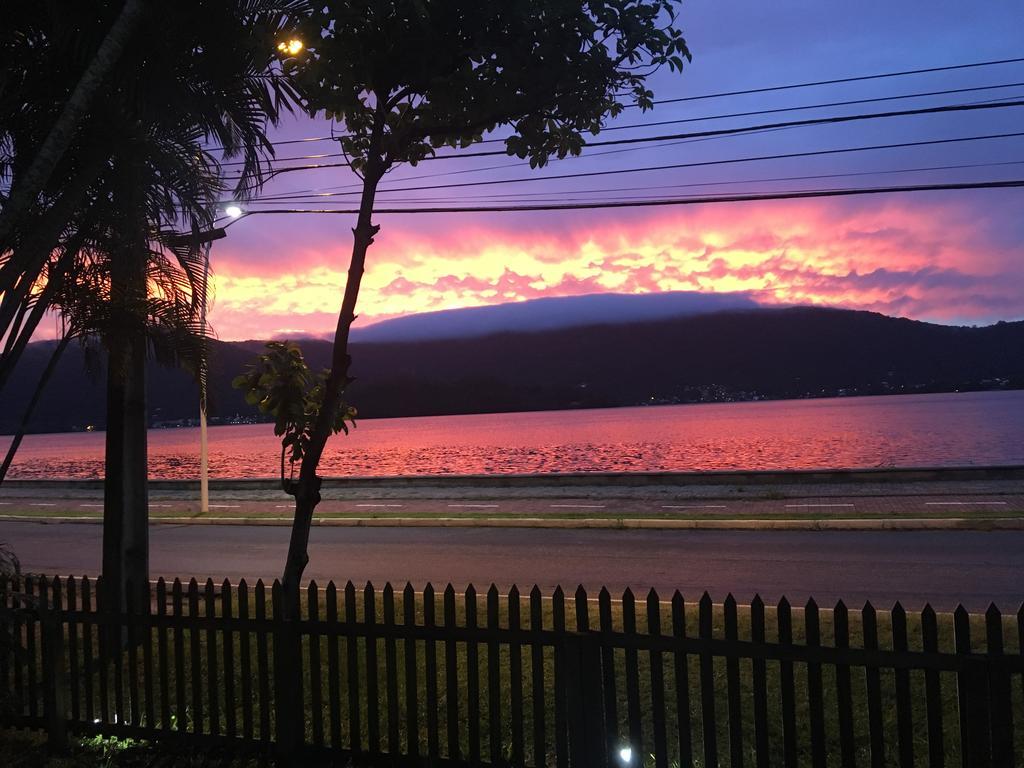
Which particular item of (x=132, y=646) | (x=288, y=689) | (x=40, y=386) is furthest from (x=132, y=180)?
(x=288, y=689)

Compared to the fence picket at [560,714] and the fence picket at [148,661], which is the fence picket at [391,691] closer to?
the fence picket at [560,714]

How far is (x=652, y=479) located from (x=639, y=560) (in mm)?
11619

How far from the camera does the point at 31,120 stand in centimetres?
627

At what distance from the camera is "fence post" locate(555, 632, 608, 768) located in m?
4.28

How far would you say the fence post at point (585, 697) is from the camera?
428cm

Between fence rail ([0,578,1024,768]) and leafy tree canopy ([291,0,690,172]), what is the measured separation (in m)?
3.01

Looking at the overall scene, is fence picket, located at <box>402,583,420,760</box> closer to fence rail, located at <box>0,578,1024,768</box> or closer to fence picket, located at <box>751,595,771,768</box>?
fence rail, located at <box>0,578,1024,768</box>

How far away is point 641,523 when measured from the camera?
16297mm

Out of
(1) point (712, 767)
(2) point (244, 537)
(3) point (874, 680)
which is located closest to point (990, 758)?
(3) point (874, 680)

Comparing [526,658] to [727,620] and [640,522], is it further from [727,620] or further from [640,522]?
[640,522]

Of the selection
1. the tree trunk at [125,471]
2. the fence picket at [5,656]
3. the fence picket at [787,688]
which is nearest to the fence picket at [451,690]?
the fence picket at [787,688]

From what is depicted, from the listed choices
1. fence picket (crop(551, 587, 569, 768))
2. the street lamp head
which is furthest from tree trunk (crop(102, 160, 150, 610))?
fence picket (crop(551, 587, 569, 768))

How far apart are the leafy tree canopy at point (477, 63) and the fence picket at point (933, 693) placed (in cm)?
330

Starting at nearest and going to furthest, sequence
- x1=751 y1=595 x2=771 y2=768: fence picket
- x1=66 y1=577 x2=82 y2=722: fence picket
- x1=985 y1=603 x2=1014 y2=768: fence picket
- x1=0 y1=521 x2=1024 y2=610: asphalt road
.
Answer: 1. x1=985 y1=603 x2=1014 y2=768: fence picket
2. x1=751 y1=595 x2=771 y2=768: fence picket
3. x1=66 y1=577 x2=82 y2=722: fence picket
4. x1=0 y1=521 x2=1024 y2=610: asphalt road
